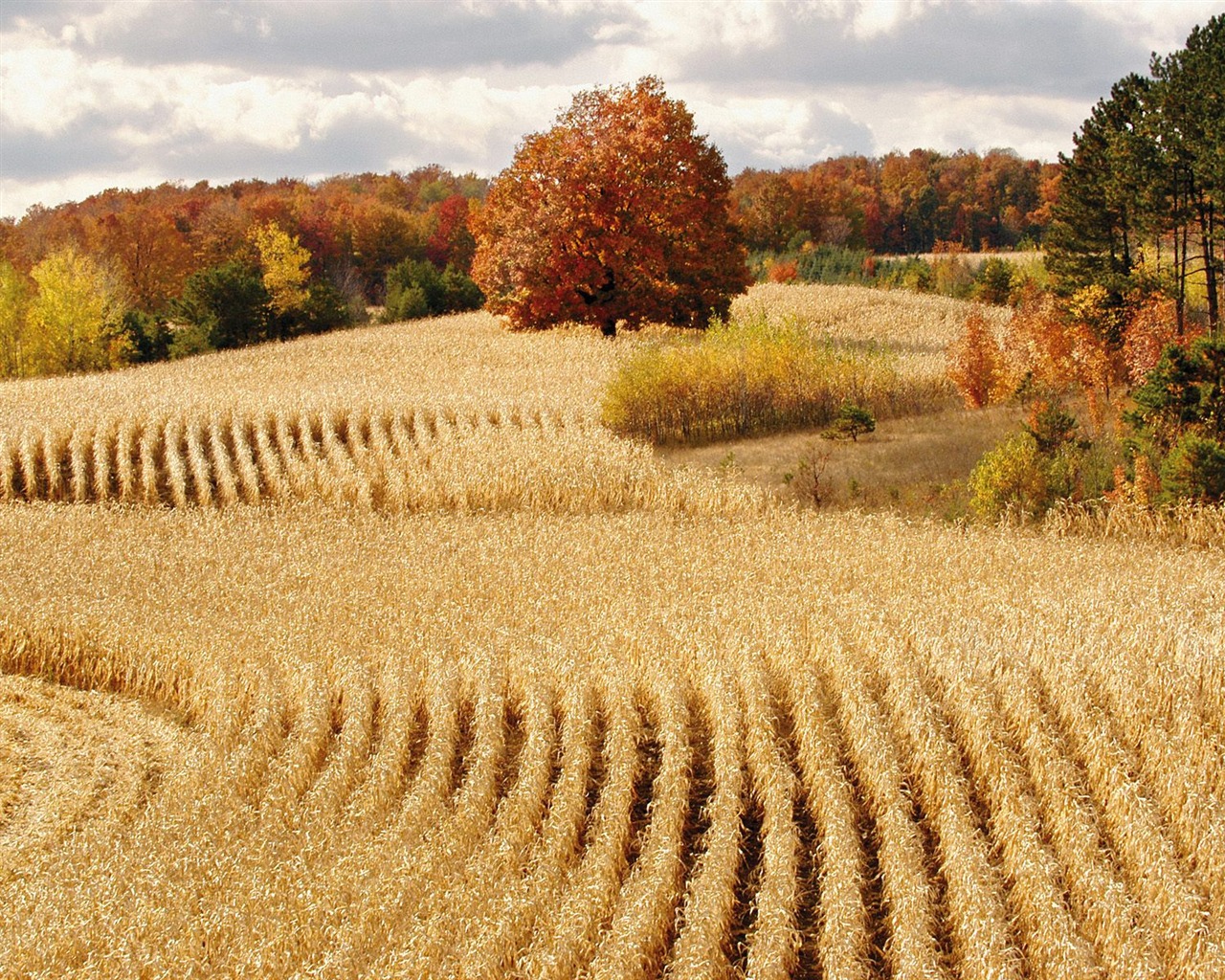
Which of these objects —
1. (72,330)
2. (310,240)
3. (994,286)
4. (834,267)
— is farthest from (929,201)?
(72,330)

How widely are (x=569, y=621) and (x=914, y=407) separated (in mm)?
17635

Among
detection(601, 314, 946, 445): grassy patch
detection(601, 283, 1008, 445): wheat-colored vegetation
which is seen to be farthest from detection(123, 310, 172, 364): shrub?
detection(601, 314, 946, 445): grassy patch

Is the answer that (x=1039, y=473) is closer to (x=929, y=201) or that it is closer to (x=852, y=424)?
(x=852, y=424)

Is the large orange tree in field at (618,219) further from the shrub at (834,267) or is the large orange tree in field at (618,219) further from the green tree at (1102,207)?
the shrub at (834,267)

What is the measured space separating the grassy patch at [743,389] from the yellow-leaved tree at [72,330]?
29916 millimetres

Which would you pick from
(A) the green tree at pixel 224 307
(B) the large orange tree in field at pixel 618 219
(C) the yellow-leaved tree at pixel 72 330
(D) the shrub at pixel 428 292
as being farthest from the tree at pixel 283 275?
(B) the large orange tree in field at pixel 618 219

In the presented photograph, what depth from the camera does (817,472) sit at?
22.4m

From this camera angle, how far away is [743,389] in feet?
88.3

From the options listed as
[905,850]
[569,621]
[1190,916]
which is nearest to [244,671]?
[569,621]

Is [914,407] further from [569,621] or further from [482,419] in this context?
[569,621]

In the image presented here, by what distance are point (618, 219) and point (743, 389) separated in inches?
497

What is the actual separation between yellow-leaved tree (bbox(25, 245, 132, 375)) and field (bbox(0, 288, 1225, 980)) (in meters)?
31.9

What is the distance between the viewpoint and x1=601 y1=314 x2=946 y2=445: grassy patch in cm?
2633

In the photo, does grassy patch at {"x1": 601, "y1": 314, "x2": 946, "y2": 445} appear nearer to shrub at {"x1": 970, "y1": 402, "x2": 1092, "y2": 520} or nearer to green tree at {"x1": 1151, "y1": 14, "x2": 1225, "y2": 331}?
shrub at {"x1": 970, "y1": 402, "x2": 1092, "y2": 520}
